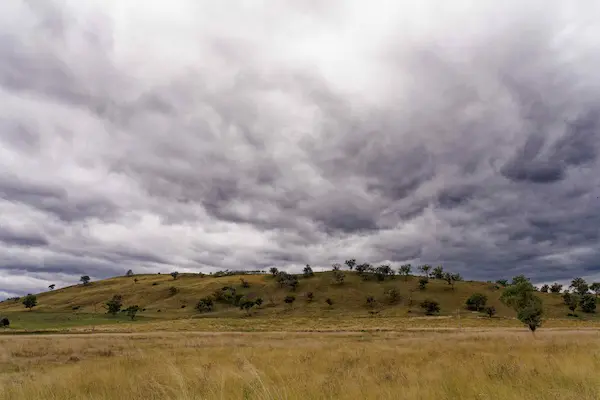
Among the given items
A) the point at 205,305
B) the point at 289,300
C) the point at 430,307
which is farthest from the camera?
the point at 289,300

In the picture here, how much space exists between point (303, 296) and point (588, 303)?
96872mm

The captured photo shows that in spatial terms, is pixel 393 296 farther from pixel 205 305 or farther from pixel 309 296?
pixel 205 305

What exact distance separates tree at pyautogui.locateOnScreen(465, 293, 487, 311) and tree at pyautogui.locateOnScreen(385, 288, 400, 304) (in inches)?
981

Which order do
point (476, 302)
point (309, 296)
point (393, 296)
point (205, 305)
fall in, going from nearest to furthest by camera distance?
point (476, 302) → point (205, 305) → point (393, 296) → point (309, 296)

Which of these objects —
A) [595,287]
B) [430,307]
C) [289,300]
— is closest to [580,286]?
[595,287]

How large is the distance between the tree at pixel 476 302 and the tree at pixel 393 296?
24914 mm

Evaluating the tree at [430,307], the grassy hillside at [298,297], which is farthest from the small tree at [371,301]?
the tree at [430,307]

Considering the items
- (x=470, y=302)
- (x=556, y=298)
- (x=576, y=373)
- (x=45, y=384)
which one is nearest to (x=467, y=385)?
(x=576, y=373)

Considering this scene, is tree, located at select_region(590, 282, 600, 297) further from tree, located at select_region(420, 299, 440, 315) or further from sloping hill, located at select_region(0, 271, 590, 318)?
tree, located at select_region(420, 299, 440, 315)

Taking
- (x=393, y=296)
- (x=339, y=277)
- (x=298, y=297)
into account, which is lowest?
(x=298, y=297)

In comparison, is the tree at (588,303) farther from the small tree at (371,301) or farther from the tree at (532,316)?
the tree at (532,316)

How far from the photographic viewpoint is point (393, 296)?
147 m

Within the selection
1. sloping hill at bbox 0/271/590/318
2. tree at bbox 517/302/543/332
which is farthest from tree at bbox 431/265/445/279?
tree at bbox 517/302/543/332

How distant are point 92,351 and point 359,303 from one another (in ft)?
422
